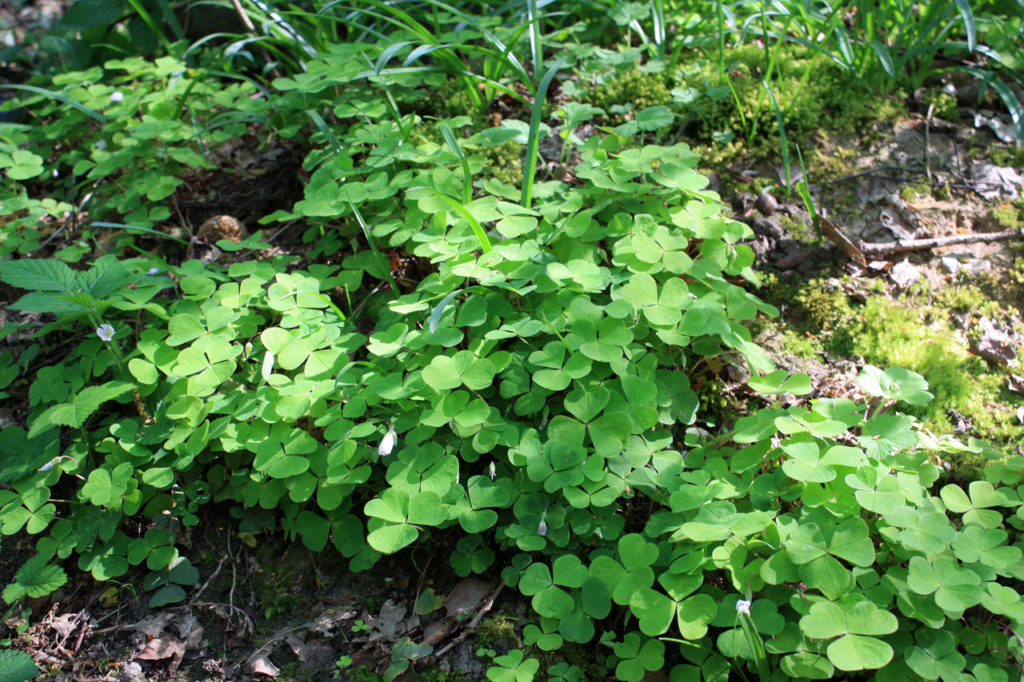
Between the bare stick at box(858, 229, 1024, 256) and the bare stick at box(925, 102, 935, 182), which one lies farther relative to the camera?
the bare stick at box(925, 102, 935, 182)

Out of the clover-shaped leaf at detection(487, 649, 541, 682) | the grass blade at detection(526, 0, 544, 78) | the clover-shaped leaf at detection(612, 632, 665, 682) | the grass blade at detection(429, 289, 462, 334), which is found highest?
the grass blade at detection(526, 0, 544, 78)

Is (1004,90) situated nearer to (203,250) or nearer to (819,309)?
(819,309)

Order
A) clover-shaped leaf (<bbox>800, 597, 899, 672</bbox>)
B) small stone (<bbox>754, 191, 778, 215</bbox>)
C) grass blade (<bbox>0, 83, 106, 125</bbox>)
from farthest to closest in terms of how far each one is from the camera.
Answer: grass blade (<bbox>0, 83, 106, 125</bbox>) < small stone (<bbox>754, 191, 778, 215</bbox>) < clover-shaped leaf (<bbox>800, 597, 899, 672</bbox>)

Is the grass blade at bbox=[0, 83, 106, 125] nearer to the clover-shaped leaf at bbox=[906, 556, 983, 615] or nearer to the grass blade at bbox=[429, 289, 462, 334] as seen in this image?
the grass blade at bbox=[429, 289, 462, 334]

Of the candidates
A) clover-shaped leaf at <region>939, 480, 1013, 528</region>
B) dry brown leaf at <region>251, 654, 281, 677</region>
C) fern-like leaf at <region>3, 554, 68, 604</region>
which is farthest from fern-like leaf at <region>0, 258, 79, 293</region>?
clover-shaped leaf at <region>939, 480, 1013, 528</region>

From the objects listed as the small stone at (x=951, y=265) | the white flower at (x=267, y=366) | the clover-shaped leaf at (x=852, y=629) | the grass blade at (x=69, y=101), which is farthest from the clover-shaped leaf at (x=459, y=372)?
the grass blade at (x=69, y=101)

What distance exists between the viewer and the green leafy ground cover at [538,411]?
1725 mm

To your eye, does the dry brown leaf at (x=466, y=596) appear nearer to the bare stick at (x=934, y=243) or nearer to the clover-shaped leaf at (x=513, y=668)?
the clover-shaped leaf at (x=513, y=668)

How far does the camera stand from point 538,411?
214cm

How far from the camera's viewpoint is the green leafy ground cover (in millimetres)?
1725

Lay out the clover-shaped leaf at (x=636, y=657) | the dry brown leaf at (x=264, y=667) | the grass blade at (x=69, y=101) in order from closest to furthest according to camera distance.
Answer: the clover-shaped leaf at (x=636, y=657) → the dry brown leaf at (x=264, y=667) → the grass blade at (x=69, y=101)

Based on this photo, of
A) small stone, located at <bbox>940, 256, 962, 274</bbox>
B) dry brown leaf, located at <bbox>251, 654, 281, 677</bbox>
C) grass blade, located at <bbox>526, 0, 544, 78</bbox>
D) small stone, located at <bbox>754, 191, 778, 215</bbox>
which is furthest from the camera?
grass blade, located at <bbox>526, 0, 544, 78</bbox>

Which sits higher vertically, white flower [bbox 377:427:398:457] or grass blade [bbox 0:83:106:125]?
grass blade [bbox 0:83:106:125]

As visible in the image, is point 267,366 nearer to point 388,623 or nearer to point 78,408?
point 78,408
